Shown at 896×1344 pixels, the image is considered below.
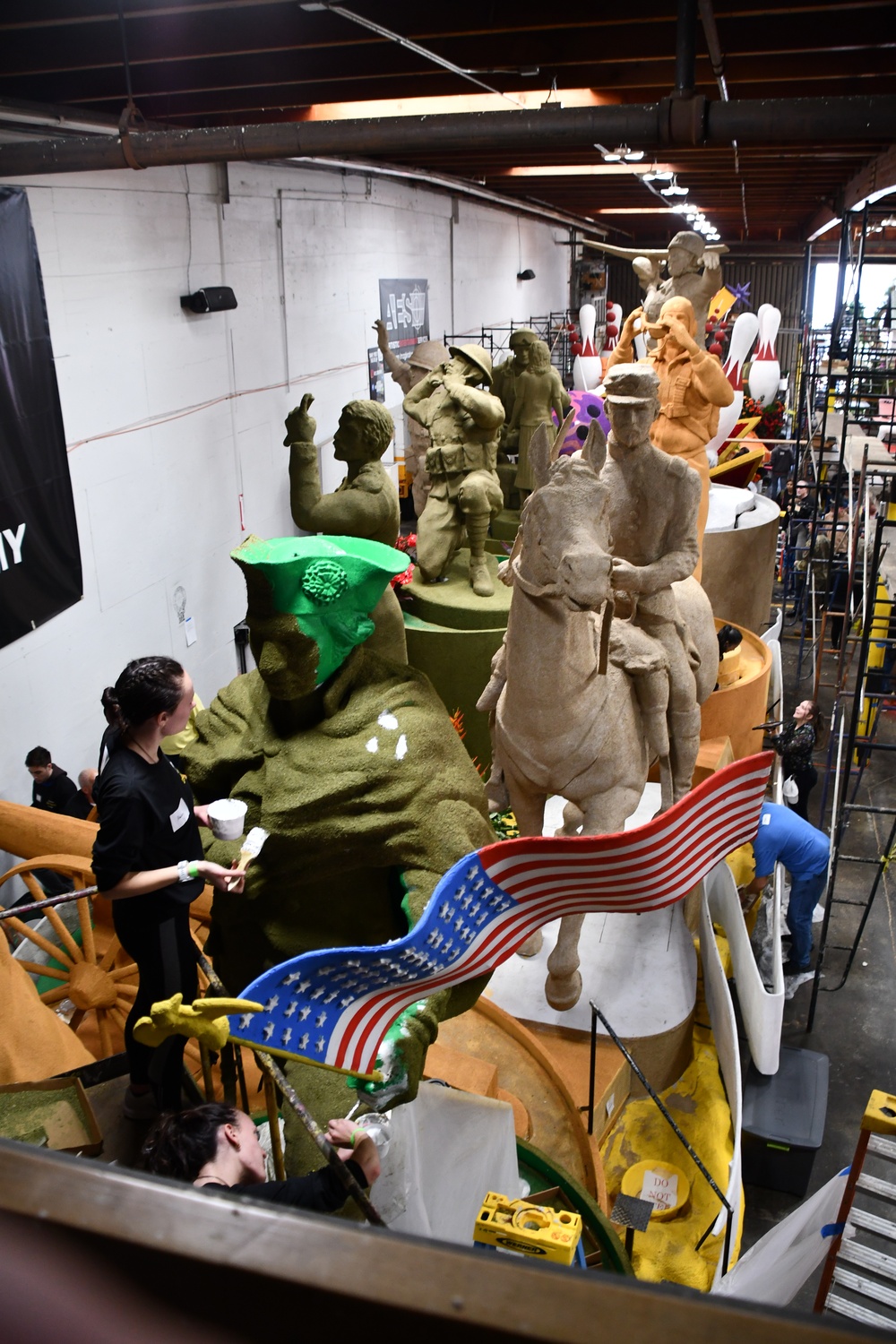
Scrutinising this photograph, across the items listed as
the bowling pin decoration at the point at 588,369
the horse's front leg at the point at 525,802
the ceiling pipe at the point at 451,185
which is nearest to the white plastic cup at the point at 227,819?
the horse's front leg at the point at 525,802

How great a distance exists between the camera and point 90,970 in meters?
3.94

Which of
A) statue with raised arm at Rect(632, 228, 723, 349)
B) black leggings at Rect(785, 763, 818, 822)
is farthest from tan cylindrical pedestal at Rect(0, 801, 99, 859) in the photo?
statue with raised arm at Rect(632, 228, 723, 349)

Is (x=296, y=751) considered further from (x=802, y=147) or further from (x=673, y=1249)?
(x=802, y=147)

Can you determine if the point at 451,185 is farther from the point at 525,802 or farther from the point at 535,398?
the point at 525,802

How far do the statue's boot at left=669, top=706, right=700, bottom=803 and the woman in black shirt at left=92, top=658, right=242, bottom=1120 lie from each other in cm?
272

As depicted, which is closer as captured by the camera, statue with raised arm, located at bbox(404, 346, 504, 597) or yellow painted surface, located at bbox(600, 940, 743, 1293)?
yellow painted surface, located at bbox(600, 940, 743, 1293)

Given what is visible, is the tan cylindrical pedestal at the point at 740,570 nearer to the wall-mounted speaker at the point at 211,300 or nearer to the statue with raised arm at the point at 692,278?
the statue with raised arm at the point at 692,278

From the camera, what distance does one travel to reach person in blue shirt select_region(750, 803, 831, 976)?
571 centimetres

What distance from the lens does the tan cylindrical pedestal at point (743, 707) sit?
6469 millimetres

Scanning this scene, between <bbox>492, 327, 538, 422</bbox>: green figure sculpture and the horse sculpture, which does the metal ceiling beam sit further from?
the horse sculpture

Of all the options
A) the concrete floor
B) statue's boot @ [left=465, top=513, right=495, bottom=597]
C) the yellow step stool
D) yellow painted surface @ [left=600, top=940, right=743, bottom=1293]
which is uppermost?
statue's boot @ [left=465, top=513, right=495, bottom=597]

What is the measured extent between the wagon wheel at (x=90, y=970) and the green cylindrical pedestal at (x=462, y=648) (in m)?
2.97

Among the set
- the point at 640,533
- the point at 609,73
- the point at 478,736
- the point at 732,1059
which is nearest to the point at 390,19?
the point at 609,73

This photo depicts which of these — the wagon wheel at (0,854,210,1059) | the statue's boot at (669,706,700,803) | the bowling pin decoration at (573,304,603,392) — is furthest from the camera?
the bowling pin decoration at (573,304,603,392)
